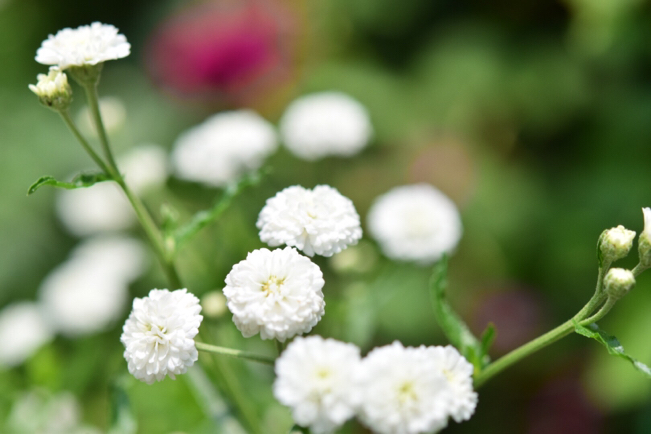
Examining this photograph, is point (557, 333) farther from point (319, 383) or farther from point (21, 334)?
point (21, 334)

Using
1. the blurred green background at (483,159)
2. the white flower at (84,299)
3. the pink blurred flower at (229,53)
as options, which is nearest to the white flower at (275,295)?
the blurred green background at (483,159)

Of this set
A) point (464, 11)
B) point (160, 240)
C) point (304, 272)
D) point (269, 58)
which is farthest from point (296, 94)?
point (304, 272)

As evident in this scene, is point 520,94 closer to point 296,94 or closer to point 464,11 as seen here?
point 464,11

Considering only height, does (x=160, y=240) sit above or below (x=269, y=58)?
above

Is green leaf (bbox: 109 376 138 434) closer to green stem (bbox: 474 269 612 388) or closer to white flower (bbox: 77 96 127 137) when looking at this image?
green stem (bbox: 474 269 612 388)

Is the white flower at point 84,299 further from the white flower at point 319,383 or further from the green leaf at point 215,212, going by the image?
the white flower at point 319,383

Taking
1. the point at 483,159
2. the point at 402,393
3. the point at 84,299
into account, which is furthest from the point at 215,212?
the point at 483,159

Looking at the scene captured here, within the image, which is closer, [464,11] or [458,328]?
[458,328]
